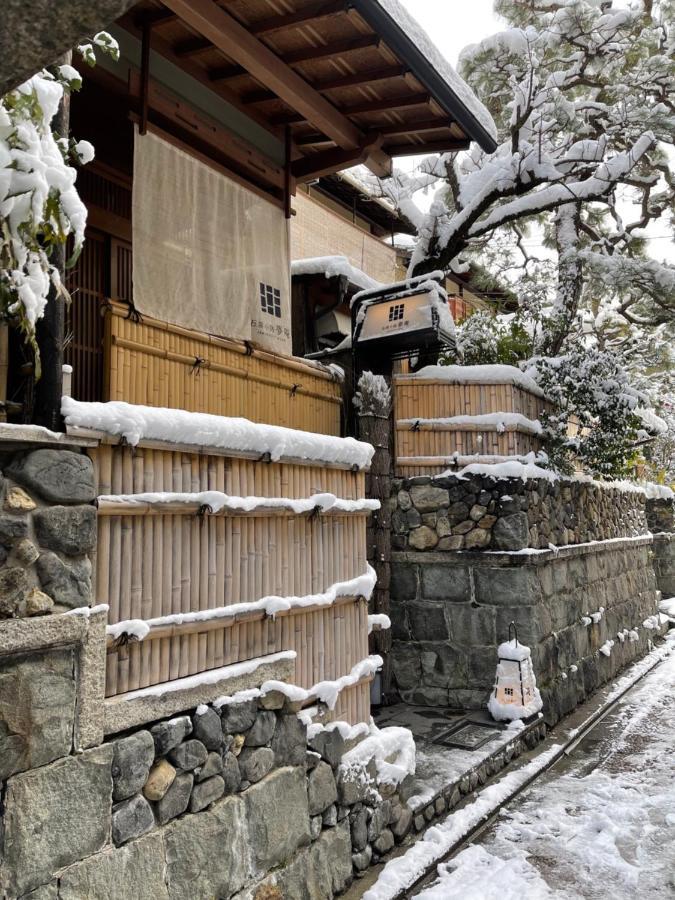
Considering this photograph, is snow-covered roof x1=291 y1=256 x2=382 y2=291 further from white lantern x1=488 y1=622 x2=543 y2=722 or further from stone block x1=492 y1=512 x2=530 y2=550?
white lantern x1=488 y1=622 x2=543 y2=722

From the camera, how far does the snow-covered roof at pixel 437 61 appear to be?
5.44 m

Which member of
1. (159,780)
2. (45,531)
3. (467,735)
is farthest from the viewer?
(467,735)

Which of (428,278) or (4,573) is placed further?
(428,278)

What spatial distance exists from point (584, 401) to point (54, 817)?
30.6 ft

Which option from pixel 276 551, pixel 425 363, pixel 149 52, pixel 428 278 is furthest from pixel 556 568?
pixel 149 52

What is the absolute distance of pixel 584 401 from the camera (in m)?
10.6

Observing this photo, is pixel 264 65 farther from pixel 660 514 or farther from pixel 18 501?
pixel 660 514

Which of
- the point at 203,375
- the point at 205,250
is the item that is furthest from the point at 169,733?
the point at 205,250

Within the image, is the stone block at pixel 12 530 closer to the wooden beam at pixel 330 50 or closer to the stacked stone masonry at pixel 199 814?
the stacked stone masonry at pixel 199 814

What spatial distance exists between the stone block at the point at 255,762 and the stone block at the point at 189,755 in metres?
0.36

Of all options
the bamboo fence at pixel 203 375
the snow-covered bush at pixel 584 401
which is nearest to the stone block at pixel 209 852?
the bamboo fence at pixel 203 375

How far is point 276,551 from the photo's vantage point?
485 centimetres

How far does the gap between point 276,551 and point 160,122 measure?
4.00 meters

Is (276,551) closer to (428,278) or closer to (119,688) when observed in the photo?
(119,688)
